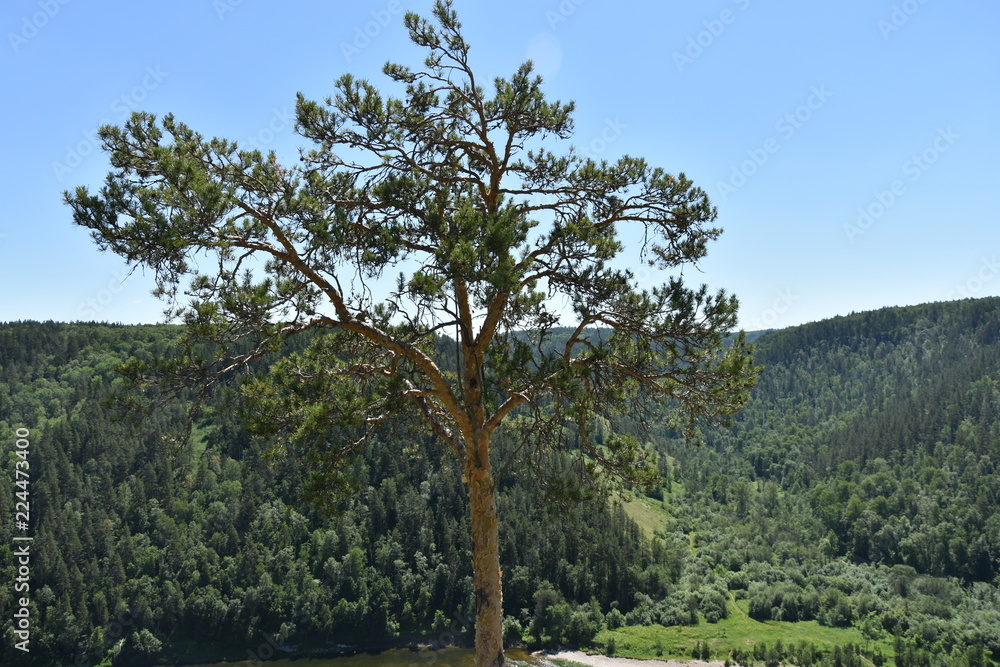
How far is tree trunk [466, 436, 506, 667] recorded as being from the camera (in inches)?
282

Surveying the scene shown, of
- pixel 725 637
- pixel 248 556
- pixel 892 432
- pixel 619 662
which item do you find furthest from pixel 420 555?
pixel 892 432

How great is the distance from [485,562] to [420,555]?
2672 inches

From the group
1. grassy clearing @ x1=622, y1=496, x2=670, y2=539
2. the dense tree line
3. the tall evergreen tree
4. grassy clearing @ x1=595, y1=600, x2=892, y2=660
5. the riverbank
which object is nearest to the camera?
the tall evergreen tree

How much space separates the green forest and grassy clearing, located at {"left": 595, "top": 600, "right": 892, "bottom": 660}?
423 millimetres

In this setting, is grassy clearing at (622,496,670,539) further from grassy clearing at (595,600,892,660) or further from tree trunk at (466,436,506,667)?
tree trunk at (466,436,506,667)

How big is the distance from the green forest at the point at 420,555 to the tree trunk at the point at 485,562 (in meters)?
43.6

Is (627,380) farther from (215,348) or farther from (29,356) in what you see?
(29,356)

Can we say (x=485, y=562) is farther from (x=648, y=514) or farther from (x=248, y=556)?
(x=648, y=514)

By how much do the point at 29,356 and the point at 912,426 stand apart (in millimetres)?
145621

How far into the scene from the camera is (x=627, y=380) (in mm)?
8297

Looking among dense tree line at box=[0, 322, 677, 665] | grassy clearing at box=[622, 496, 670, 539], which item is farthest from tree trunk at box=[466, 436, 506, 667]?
grassy clearing at box=[622, 496, 670, 539]

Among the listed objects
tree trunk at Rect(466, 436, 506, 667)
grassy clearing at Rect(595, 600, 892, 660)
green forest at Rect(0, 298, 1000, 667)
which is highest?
tree trunk at Rect(466, 436, 506, 667)

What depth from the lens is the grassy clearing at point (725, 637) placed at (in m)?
61.1

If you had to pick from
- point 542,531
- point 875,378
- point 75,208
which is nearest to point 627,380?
point 75,208
